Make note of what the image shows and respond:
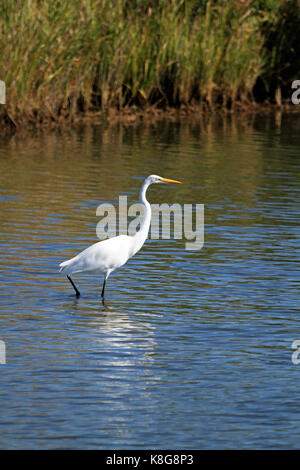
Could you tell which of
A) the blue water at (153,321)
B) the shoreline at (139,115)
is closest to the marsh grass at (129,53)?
the shoreline at (139,115)

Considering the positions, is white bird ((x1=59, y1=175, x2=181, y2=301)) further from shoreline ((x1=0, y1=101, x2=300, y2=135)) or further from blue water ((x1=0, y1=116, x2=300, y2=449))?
shoreline ((x1=0, y1=101, x2=300, y2=135))

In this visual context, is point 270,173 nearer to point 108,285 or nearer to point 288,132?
point 288,132

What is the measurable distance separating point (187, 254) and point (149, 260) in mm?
496

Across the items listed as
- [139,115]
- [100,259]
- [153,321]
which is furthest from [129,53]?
[153,321]

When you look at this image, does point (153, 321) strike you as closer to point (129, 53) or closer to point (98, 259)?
point (98, 259)

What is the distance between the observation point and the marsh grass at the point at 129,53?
61.7 feet

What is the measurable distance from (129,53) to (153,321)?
13839 millimetres

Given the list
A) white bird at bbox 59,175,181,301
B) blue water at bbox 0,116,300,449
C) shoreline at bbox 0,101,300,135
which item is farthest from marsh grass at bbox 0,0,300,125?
white bird at bbox 59,175,181,301

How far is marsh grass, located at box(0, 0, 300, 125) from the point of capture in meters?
18.8

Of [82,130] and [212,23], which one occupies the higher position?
[212,23]

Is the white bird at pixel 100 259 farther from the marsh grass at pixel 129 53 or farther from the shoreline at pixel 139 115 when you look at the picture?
the shoreline at pixel 139 115

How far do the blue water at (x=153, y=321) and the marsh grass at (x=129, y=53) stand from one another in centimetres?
348

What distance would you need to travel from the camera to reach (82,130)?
20.8 metres
